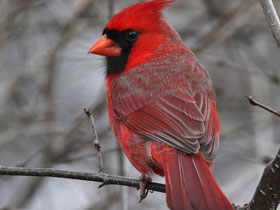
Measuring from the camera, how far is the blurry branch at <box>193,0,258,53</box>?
5137mm

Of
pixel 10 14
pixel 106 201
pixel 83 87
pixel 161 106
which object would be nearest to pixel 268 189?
pixel 161 106

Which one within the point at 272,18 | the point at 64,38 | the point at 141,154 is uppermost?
the point at 64,38

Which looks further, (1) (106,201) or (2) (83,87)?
(2) (83,87)

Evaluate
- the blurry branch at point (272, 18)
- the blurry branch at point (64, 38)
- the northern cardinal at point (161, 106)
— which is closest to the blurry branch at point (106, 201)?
the blurry branch at point (64, 38)

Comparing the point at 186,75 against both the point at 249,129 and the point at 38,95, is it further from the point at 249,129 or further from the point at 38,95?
Answer: the point at 38,95

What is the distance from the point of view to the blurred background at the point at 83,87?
4902 mm

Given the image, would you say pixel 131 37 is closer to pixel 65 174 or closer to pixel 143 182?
pixel 143 182

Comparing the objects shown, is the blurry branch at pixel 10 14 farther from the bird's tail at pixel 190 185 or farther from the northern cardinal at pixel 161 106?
the bird's tail at pixel 190 185

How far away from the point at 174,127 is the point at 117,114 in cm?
50

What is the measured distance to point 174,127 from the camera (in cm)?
317

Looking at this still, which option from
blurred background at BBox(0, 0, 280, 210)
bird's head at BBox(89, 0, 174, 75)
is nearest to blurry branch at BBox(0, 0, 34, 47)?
blurred background at BBox(0, 0, 280, 210)

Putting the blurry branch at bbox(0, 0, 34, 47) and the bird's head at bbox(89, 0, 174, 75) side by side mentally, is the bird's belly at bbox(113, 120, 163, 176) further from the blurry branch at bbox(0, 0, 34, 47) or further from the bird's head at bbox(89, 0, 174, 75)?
the blurry branch at bbox(0, 0, 34, 47)

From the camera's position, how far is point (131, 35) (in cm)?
375

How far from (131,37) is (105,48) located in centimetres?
20
